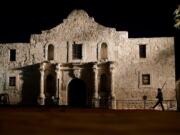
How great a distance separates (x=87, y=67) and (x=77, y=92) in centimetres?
225

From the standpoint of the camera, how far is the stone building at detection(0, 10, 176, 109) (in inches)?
1100

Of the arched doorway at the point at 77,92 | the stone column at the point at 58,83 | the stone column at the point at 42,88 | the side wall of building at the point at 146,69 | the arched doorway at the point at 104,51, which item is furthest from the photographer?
the arched doorway at the point at 104,51

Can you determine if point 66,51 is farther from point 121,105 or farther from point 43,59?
point 121,105

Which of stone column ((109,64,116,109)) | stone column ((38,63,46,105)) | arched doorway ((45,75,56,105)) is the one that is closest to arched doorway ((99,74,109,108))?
stone column ((109,64,116,109))

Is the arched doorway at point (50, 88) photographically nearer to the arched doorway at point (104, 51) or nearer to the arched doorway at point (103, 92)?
the arched doorway at point (103, 92)

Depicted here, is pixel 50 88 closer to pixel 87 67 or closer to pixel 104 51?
pixel 87 67

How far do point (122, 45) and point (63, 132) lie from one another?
24575mm

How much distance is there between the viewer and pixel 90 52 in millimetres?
29125

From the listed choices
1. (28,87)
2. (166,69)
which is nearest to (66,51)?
(28,87)

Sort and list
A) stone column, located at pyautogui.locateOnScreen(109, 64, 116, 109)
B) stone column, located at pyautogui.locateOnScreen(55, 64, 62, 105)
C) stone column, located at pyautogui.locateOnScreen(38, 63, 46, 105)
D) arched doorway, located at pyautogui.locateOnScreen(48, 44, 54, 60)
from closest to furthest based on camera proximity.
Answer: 1. stone column, located at pyautogui.locateOnScreen(109, 64, 116, 109)
2. stone column, located at pyautogui.locateOnScreen(38, 63, 46, 105)
3. stone column, located at pyautogui.locateOnScreen(55, 64, 62, 105)
4. arched doorway, located at pyautogui.locateOnScreen(48, 44, 54, 60)

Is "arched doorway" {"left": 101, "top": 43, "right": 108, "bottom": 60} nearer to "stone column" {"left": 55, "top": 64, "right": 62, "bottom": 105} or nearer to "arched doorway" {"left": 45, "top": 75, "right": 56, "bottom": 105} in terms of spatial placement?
"stone column" {"left": 55, "top": 64, "right": 62, "bottom": 105}

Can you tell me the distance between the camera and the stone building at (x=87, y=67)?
91.7ft

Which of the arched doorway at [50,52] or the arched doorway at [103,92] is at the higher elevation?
the arched doorway at [50,52]

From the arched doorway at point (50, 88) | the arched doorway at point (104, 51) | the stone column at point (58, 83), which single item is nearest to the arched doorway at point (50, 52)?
the stone column at point (58, 83)
